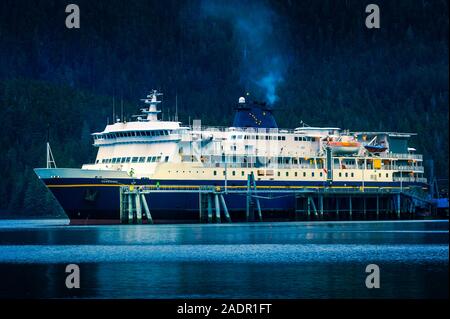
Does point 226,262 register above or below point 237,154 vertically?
below

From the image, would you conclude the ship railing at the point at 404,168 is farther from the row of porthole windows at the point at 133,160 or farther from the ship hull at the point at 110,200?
the row of porthole windows at the point at 133,160

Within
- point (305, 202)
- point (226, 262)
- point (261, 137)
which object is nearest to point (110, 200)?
point (261, 137)

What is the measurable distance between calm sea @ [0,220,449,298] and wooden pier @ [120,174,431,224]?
4700mm

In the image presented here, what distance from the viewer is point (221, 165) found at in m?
82.7

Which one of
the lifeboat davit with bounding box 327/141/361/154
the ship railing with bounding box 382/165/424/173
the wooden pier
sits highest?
the lifeboat davit with bounding box 327/141/361/154

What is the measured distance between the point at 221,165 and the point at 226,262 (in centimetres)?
3420

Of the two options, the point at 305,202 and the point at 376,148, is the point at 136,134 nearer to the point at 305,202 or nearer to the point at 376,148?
the point at 305,202

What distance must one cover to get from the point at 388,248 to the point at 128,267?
49.8 feet

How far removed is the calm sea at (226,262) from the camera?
39.1 metres

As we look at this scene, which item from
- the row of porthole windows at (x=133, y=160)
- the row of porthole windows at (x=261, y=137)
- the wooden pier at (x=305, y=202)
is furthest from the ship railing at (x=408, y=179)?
the row of porthole windows at (x=133, y=160)

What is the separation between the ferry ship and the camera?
78.2 metres

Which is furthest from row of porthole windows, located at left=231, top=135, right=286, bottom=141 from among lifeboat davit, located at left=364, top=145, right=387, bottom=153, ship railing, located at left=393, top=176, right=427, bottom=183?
ship railing, located at left=393, top=176, right=427, bottom=183

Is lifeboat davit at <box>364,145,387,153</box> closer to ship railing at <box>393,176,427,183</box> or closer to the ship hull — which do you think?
ship railing at <box>393,176,427,183</box>
